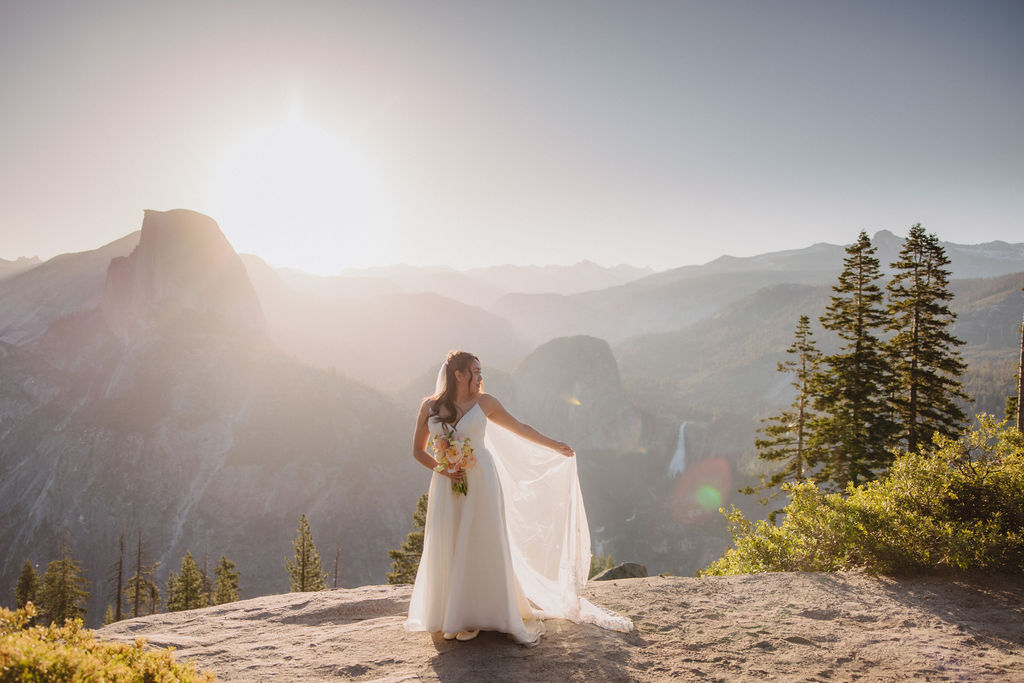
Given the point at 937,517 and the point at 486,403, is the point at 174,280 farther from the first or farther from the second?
the point at 937,517

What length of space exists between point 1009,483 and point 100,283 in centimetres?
17446

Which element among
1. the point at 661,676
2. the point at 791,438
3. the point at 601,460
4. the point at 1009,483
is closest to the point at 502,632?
the point at 661,676

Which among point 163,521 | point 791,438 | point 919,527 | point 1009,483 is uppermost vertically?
point 1009,483

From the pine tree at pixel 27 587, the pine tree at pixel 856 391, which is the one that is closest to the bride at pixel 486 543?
the pine tree at pixel 856 391

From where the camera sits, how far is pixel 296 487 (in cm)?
10162

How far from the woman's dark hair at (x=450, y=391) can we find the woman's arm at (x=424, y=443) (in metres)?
0.12

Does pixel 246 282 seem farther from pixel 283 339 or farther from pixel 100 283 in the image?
pixel 283 339

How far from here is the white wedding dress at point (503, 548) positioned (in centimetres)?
610

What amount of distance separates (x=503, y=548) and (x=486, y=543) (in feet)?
0.69

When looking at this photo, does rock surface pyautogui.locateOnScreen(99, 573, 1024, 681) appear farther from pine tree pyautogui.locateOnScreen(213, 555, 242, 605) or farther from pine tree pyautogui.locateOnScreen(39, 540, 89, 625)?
pine tree pyautogui.locateOnScreen(39, 540, 89, 625)

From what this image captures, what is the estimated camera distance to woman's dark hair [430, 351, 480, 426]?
6320mm

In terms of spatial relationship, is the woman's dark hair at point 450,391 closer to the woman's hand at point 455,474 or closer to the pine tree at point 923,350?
the woman's hand at point 455,474

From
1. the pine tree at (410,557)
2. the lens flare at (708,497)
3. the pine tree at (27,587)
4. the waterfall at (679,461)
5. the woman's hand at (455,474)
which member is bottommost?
the lens flare at (708,497)

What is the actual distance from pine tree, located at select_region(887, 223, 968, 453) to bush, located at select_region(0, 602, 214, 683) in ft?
81.3
